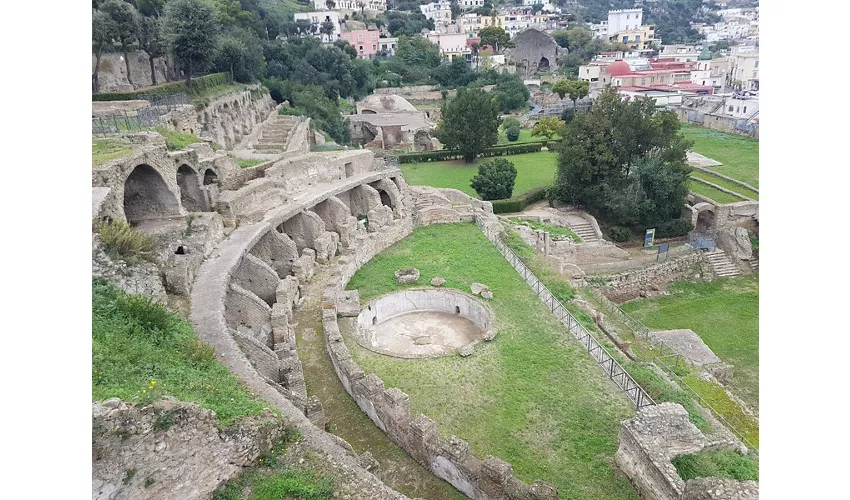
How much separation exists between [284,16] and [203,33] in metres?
55.6

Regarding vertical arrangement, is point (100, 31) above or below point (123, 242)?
above

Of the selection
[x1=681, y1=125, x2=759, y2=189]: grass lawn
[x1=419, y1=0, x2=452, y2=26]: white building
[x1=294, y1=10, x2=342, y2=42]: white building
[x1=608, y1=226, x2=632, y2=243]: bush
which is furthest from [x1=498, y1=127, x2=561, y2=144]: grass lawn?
[x1=419, y1=0, x2=452, y2=26]: white building

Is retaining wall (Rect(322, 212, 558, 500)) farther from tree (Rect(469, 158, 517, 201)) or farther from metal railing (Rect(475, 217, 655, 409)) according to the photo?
tree (Rect(469, 158, 517, 201))

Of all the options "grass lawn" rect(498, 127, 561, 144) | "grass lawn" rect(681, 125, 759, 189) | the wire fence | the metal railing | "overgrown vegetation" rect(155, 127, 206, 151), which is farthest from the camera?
"grass lawn" rect(498, 127, 561, 144)

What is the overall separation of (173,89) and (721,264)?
34021 millimetres

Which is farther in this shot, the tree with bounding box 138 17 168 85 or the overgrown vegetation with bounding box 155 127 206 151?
the tree with bounding box 138 17 168 85

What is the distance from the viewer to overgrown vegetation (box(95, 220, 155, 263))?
41.9ft

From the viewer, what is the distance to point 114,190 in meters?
15.3

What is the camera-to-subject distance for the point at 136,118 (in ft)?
71.7

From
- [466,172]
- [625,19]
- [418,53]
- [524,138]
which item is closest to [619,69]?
[524,138]

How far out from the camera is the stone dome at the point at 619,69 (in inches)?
2584

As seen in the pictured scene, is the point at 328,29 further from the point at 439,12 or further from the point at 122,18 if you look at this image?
the point at 122,18

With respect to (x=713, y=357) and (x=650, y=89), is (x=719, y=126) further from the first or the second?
(x=713, y=357)

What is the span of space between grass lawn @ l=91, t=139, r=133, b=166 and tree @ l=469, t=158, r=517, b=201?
18.9 metres
